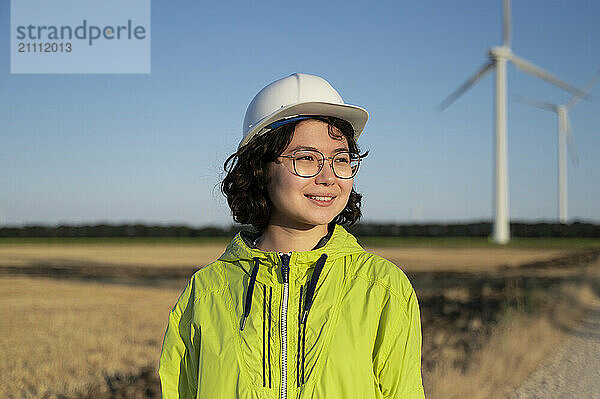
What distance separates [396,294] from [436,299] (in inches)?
465

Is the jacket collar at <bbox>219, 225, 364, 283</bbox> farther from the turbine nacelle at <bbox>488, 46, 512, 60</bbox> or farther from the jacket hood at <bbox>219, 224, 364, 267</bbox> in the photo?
the turbine nacelle at <bbox>488, 46, 512, 60</bbox>

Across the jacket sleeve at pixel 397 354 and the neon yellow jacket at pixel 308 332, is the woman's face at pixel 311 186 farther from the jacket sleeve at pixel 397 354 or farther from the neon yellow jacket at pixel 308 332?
the jacket sleeve at pixel 397 354

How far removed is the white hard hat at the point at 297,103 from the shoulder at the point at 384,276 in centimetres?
52

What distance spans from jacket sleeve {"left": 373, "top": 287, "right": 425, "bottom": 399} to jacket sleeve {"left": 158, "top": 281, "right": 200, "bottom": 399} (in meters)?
0.62

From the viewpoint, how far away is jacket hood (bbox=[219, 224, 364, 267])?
6.84 feet

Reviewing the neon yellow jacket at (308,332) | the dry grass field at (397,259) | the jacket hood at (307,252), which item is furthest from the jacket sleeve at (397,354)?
the dry grass field at (397,259)

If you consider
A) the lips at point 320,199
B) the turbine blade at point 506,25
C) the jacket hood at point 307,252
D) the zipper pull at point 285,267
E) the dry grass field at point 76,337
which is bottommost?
the dry grass field at point 76,337

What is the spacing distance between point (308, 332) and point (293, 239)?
0.38 m

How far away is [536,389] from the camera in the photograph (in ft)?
18.5

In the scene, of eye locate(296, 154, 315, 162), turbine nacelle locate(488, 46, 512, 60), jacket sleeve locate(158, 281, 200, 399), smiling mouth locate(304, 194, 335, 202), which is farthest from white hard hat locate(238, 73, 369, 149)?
turbine nacelle locate(488, 46, 512, 60)

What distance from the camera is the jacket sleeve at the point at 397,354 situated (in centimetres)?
203

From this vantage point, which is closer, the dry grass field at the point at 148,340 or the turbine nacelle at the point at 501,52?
the dry grass field at the point at 148,340

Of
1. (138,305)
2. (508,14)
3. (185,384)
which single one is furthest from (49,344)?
(508,14)

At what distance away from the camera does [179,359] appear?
219cm
